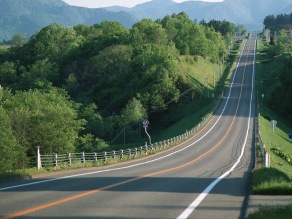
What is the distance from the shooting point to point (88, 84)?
370 feet

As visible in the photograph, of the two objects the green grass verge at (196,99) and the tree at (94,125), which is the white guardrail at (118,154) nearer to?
the green grass verge at (196,99)

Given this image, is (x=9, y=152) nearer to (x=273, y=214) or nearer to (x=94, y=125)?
(x=273, y=214)

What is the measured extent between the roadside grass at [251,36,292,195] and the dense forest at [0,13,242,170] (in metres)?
17.1

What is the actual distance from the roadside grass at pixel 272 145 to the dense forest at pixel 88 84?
17.1 metres

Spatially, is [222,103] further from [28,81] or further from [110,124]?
[28,81]

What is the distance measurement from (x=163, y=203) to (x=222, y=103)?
8517 centimetres

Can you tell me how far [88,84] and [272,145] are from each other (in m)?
67.2

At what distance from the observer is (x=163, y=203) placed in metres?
11.7

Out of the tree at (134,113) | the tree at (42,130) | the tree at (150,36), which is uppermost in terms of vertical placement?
the tree at (150,36)

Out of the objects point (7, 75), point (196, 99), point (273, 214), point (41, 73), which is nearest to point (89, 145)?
point (196, 99)

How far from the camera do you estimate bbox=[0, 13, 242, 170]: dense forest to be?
50.7 meters

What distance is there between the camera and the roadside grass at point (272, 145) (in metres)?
14.2

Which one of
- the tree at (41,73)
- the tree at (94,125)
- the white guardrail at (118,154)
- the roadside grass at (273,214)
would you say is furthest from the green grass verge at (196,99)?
the roadside grass at (273,214)

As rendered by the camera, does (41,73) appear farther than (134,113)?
Yes
